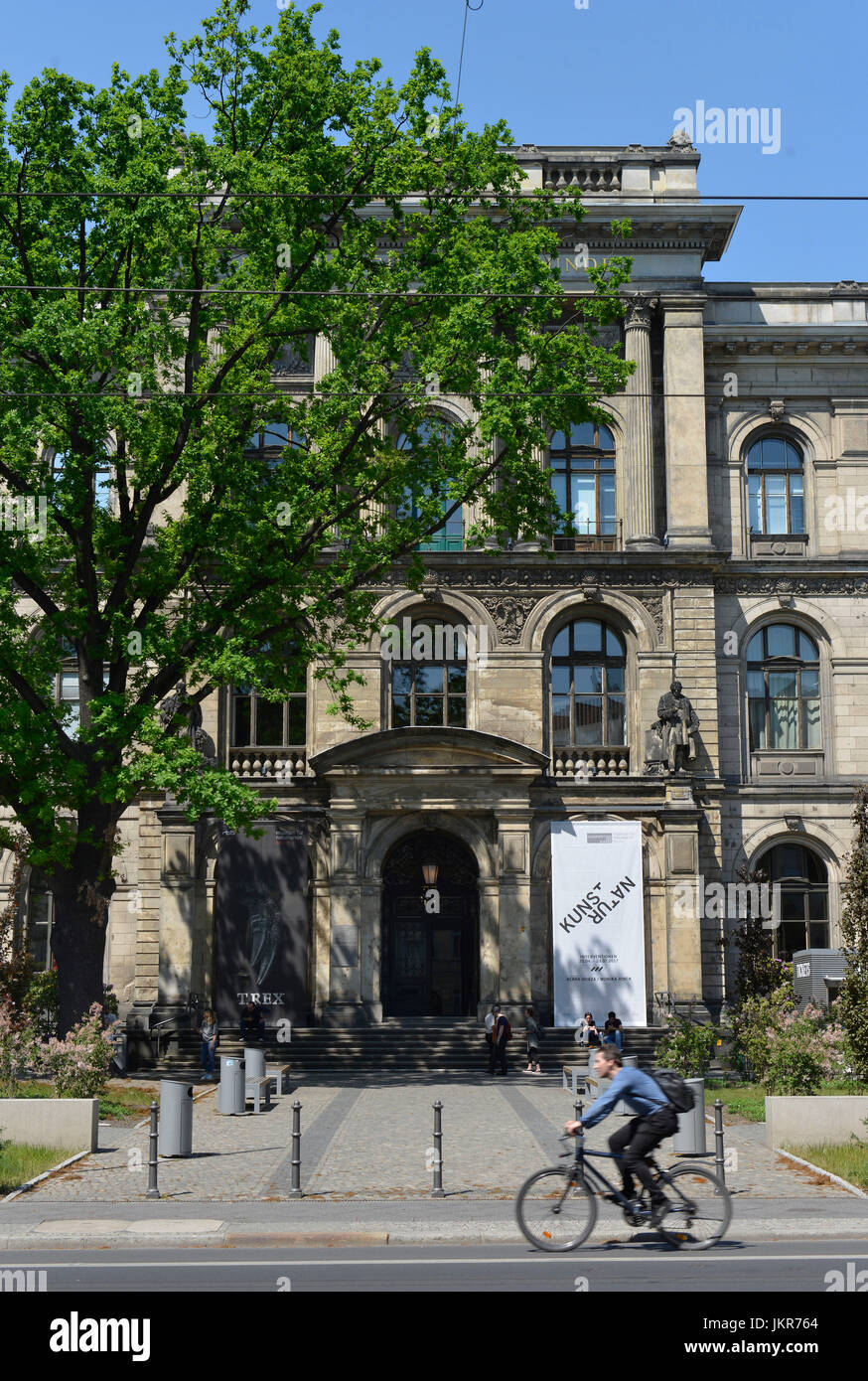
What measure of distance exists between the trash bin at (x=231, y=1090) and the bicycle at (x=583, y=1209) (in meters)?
12.2

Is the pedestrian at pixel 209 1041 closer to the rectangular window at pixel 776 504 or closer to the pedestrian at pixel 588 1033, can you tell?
the pedestrian at pixel 588 1033

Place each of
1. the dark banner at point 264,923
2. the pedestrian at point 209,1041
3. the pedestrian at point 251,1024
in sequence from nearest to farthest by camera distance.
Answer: the pedestrian at point 209,1041
the pedestrian at point 251,1024
the dark banner at point 264,923

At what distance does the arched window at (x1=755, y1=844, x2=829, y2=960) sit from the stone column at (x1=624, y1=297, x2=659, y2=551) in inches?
353

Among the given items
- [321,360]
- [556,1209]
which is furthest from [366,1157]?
[321,360]

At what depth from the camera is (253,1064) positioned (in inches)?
1027

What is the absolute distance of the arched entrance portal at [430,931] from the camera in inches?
1444

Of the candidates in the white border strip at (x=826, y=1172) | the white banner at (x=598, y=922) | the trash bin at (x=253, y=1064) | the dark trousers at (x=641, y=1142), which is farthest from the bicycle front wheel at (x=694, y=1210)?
the white banner at (x=598, y=922)

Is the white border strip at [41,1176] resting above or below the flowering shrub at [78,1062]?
below

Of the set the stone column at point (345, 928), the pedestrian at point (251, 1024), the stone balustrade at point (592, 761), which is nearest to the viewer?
the pedestrian at point (251, 1024)

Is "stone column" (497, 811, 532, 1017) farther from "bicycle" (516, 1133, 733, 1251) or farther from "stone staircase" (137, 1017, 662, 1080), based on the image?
"bicycle" (516, 1133, 733, 1251)

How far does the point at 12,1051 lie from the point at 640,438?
77.7 ft

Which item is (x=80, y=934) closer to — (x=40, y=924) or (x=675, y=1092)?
(x=40, y=924)

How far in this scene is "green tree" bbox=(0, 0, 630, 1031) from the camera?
991 inches

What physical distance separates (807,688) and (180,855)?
17.2 m
